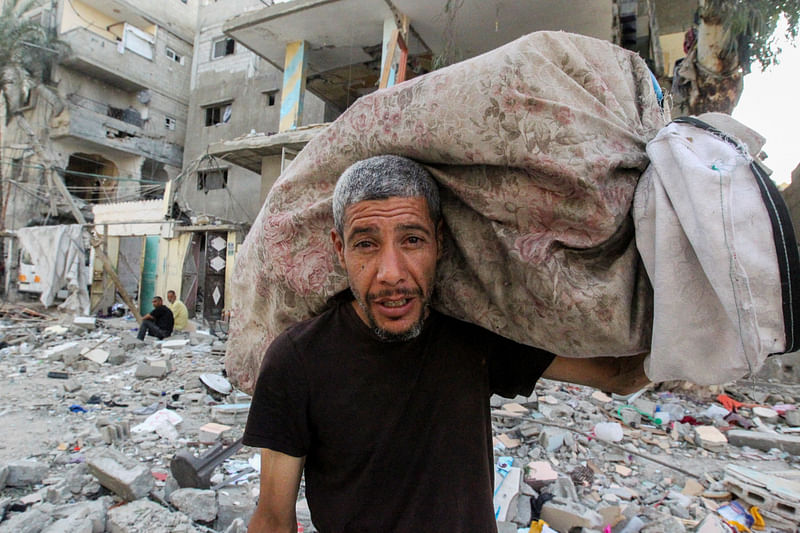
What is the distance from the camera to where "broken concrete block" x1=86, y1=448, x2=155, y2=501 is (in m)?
3.62

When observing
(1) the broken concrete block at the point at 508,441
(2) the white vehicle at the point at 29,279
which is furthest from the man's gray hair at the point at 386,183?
(2) the white vehicle at the point at 29,279

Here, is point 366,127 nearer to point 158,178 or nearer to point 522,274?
point 522,274

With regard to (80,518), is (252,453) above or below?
below

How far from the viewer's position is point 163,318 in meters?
10.9

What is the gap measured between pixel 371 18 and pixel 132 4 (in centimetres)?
1944

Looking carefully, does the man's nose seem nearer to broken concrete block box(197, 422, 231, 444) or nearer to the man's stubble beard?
the man's stubble beard

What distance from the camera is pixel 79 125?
66.9ft

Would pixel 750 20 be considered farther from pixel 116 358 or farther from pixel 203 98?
pixel 203 98

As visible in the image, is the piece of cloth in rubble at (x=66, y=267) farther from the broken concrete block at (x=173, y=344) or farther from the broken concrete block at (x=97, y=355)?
the broken concrete block at (x=97, y=355)

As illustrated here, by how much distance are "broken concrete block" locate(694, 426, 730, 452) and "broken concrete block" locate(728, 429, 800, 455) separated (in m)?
0.16


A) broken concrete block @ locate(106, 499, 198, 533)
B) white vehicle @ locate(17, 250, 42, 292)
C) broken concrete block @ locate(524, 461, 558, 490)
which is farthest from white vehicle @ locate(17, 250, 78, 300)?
broken concrete block @ locate(524, 461, 558, 490)

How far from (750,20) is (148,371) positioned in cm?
1100

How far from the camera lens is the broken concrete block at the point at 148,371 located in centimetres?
752

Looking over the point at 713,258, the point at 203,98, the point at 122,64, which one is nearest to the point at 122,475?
the point at 713,258
